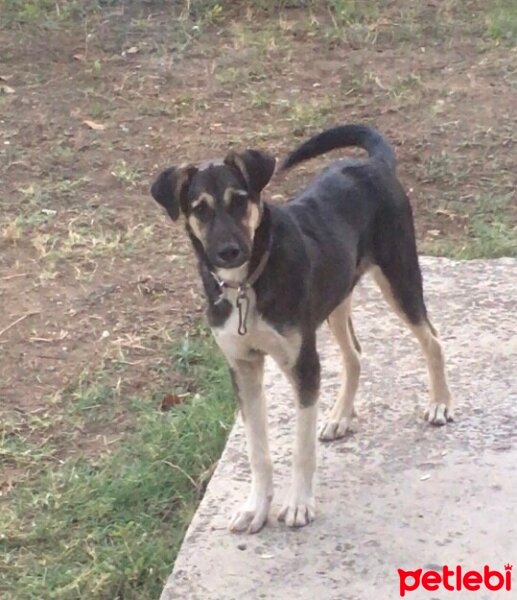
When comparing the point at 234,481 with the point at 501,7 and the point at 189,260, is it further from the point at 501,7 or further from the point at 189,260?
the point at 501,7

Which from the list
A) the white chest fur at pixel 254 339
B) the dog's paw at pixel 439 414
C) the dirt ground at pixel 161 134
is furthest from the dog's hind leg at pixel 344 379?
the dirt ground at pixel 161 134

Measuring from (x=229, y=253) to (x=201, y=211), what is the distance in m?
0.19

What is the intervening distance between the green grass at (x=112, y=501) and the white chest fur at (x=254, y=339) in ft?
2.42

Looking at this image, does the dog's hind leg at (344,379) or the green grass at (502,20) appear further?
the green grass at (502,20)

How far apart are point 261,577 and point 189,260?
8.60ft

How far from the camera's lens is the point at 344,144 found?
Result: 13.9 feet

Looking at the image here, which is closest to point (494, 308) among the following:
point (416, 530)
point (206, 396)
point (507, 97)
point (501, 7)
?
point (206, 396)

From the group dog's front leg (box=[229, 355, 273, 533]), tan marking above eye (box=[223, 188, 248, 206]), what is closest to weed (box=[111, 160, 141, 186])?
dog's front leg (box=[229, 355, 273, 533])

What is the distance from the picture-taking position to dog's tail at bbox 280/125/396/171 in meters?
4.06

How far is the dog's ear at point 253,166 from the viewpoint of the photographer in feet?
11.1

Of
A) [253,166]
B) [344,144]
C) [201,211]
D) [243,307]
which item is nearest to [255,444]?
[243,307]

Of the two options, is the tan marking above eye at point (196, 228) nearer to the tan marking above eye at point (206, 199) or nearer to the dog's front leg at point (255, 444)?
the tan marking above eye at point (206, 199)

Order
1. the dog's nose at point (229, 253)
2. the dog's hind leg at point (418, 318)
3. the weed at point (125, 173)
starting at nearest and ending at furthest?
the dog's nose at point (229, 253) < the dog's hind leg at point (418, 318) < the weed at point (125, 173)

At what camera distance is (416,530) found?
3609mm
